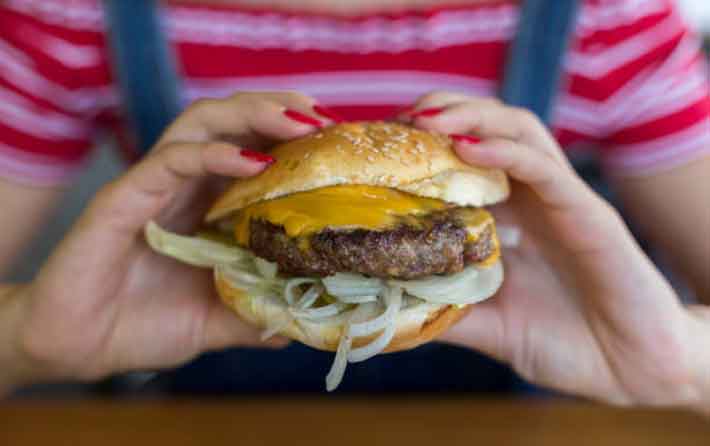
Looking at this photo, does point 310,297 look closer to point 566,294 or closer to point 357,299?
point 357,299

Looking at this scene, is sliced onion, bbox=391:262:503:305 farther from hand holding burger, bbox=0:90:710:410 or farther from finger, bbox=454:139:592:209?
finger, bbox=454:139:592:209

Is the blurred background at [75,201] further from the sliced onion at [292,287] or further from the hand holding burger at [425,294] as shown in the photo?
the sliced onion at [292,287]

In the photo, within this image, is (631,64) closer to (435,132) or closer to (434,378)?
(435,132)

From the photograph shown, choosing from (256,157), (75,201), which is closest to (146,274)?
(256,157)

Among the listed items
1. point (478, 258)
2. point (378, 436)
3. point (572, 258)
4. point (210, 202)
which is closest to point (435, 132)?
point (478, 258)

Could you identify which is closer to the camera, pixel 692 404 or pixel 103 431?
pixel 692 404

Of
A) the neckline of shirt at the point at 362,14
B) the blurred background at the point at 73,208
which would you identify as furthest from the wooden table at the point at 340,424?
the blurred background at the point at 73,208
